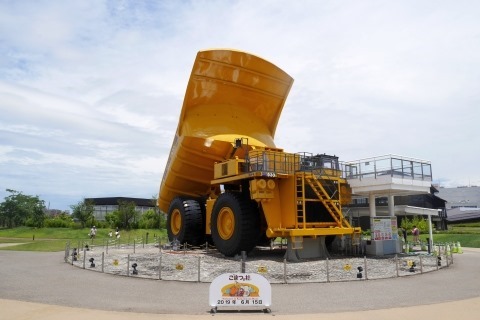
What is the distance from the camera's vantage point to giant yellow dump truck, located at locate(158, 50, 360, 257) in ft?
54.4

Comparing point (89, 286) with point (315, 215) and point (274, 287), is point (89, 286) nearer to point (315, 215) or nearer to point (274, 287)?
point (274, 287)

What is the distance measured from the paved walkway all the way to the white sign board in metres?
0.27

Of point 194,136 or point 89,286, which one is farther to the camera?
point 194,136

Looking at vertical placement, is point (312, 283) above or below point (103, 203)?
below

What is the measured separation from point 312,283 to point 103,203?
72.9m

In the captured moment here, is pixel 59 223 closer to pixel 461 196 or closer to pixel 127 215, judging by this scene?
pixel 127 215

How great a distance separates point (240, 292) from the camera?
8.52m

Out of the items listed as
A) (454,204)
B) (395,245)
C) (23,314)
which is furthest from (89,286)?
(454,204)

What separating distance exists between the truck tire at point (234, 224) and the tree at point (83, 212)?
43.0 meters

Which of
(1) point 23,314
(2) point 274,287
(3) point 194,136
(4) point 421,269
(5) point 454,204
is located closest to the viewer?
(1) point 23,314

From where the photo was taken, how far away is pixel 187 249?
2150 centimetres

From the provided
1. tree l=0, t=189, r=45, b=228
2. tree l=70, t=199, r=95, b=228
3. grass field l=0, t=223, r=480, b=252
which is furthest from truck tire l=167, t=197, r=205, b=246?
tree l=0, t=189, r=45, b=228

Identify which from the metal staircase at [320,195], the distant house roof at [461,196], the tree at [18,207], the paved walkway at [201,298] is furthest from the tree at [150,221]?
the distant house roof at [461,196]

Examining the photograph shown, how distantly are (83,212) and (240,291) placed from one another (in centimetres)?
5262
